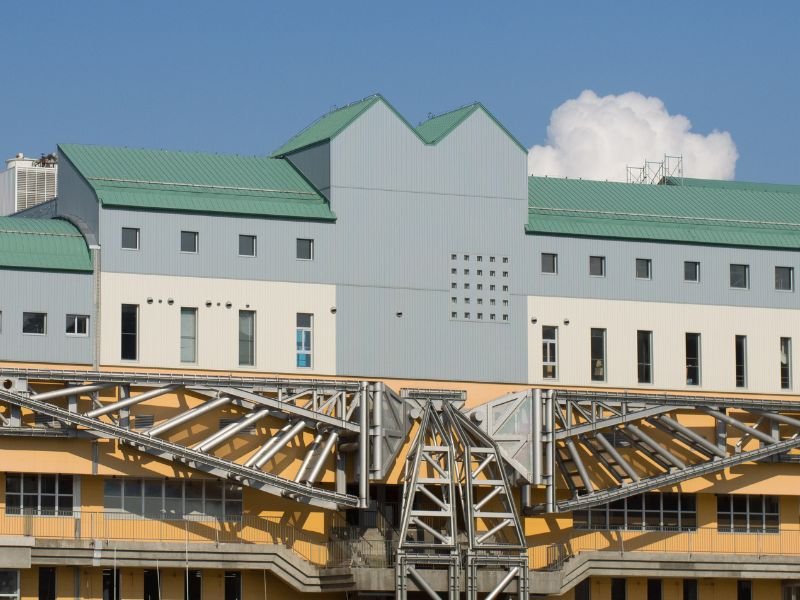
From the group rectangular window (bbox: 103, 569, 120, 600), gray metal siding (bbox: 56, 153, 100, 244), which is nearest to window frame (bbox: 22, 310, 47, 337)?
gray metal siding (bbox: 56, 153, 100, 244)

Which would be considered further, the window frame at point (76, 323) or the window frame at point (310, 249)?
the window frame at point (310, 249)

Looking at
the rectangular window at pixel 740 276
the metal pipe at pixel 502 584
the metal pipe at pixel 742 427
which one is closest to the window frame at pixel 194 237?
the metal pipe at pixel 502 584

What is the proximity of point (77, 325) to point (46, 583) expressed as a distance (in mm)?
10588

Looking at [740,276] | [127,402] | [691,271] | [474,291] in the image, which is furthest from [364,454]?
[740,276]

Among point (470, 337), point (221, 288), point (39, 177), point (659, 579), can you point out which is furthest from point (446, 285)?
point (39, 177)

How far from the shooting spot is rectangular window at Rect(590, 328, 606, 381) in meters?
97.2

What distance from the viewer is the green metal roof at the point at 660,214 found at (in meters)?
98.0

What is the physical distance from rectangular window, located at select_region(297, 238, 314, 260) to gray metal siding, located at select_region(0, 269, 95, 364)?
9592mm

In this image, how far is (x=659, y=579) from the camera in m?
96.9

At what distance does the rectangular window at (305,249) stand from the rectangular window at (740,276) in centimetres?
2073

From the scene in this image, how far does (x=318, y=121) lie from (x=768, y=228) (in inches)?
871

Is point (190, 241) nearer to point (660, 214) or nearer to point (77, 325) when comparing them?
point (77, 325)

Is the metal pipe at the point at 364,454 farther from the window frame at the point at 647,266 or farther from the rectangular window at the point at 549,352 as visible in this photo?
the window frame at the point at 647,266

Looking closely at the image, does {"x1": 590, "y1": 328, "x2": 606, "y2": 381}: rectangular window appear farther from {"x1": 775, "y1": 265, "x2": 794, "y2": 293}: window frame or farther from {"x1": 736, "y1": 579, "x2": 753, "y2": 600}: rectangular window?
{"x1": 736, "y1": 579, "x2": 753, "y2": 600}: rectangular window
